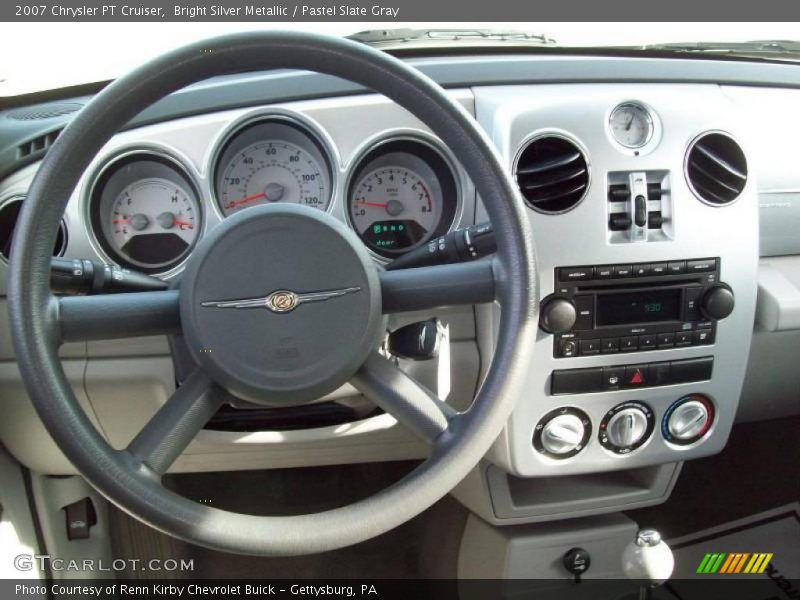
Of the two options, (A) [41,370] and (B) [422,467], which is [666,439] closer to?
(B) [422,467]

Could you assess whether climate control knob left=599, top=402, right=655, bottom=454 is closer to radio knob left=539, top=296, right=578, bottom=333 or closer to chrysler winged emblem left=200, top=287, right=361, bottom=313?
radio knob left=539, top=296, right=578, bottom=333

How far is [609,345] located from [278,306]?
666 mm

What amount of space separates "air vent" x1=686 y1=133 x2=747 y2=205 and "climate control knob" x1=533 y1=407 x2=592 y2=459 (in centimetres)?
47

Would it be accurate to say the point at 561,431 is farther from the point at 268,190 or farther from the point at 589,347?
the point at 268,190

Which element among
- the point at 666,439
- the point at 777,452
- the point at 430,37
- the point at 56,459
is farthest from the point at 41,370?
the point at 777,452

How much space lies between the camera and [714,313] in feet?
4.54

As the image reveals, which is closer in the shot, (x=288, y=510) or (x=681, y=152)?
(x=681, y=152)

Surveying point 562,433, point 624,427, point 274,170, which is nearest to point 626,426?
point 624,427

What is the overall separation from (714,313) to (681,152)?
30cm

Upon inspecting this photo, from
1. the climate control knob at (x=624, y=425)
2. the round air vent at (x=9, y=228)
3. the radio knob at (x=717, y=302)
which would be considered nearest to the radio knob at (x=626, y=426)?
the climate control knob at (x=624, y=425)

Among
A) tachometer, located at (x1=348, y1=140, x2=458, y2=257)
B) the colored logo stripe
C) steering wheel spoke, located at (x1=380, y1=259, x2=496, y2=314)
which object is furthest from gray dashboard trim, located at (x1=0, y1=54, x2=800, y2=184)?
the colored logo stripe

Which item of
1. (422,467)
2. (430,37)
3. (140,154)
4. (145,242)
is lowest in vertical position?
(422,467)
